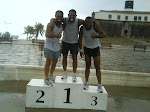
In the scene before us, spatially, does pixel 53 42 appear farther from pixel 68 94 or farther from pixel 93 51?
pixel 68 94

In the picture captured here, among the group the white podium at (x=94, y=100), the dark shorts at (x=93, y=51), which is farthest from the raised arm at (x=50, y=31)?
the white podium at (x=94, y=100)

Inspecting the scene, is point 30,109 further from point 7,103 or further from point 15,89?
point 15,89

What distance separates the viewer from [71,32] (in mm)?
3893

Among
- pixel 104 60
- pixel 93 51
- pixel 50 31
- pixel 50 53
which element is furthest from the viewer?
pixel 104 60

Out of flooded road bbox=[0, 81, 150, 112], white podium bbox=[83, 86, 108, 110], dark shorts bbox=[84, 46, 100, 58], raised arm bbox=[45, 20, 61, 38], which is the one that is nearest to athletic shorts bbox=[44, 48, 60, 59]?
raised arm bbox=[45, 20, 61, 38]

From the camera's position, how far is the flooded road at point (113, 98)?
381 cm

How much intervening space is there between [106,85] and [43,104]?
9.15ft

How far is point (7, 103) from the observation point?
3891 mm

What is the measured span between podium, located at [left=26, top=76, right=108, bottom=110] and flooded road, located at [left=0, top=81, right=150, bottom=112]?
182 millimetres

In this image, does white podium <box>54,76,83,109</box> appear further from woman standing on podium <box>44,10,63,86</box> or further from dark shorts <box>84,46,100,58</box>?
dark shorts <box>84,46,100,58</box>

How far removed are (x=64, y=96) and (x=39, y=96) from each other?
1.93 ft

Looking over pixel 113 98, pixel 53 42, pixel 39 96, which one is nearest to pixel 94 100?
pixel 113 98

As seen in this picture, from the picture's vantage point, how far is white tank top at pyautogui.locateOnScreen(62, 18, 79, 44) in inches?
153

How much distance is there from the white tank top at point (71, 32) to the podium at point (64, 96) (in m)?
1.01
